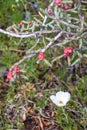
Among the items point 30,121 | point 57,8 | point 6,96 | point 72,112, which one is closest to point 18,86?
point 6,96

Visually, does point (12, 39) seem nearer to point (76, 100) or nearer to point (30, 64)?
point (30, 64)

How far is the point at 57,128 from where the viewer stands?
9.70ft

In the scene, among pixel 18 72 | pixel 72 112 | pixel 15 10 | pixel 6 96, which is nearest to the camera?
pixel 18 72

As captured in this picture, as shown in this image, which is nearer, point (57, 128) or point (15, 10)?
point (57, 128)

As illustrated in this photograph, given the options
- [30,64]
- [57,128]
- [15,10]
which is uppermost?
[15,10]

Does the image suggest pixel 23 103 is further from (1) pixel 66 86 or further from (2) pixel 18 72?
(2) pixel 18 72

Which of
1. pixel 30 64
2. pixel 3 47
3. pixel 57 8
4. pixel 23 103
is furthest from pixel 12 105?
pixel 57 8

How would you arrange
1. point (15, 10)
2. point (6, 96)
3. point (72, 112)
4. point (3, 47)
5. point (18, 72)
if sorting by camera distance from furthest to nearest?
point (15, 10) < point (3, 47) < point (6, 96) < point (72, 112) < point (18, 72)

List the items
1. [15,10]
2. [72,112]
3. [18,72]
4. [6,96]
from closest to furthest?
1. [18,72]
2. [72,112]
3. [6,96]
4. [15,10]

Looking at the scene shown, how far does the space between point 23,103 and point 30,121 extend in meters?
0.16

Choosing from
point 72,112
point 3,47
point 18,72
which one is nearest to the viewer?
point 18,72

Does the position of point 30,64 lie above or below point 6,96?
above

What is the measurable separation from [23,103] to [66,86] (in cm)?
37

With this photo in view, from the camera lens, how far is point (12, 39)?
3.44 meters
